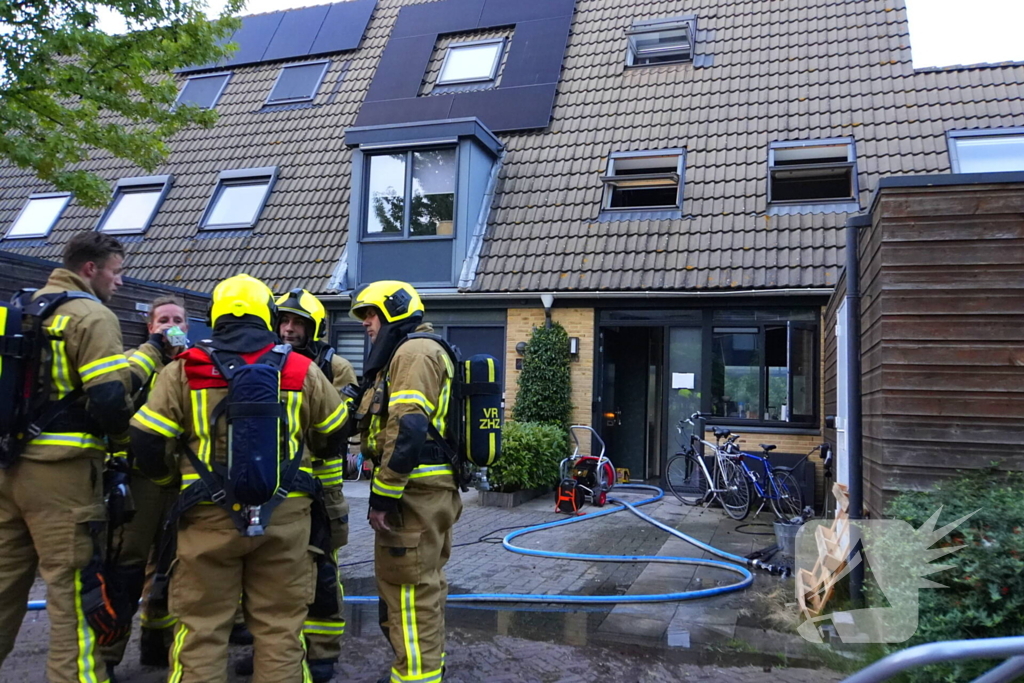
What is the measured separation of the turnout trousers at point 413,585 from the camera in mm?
4020

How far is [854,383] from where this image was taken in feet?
18.8

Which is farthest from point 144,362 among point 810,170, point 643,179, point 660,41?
point 660,41

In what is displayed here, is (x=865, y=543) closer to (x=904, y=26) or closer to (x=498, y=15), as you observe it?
(x=904, y=26)

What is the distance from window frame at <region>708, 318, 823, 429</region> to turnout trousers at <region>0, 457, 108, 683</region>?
9.15 meters

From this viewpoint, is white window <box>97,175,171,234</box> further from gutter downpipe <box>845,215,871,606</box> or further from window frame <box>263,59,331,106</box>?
gutter downpipe <box>845,215,871,606</box>

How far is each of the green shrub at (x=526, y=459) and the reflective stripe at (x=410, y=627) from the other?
6.13 metres

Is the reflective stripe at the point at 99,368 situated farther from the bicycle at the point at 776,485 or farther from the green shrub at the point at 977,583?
A: the bicycle at the point at 776,485

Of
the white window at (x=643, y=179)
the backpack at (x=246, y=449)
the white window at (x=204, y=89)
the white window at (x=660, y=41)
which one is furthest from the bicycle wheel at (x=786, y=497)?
the white window at (x=204, y=89)

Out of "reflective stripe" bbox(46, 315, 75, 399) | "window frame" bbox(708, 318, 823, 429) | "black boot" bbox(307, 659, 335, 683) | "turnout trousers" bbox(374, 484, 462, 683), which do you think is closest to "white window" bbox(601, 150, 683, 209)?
"window frame" bbox(708, 318, 823, 429)

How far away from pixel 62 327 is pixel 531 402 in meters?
8.42

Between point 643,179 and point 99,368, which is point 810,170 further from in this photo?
point 99,368

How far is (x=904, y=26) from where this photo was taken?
1378 centimetres

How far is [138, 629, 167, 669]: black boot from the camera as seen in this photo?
4.59 metres

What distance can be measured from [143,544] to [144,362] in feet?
3.29
